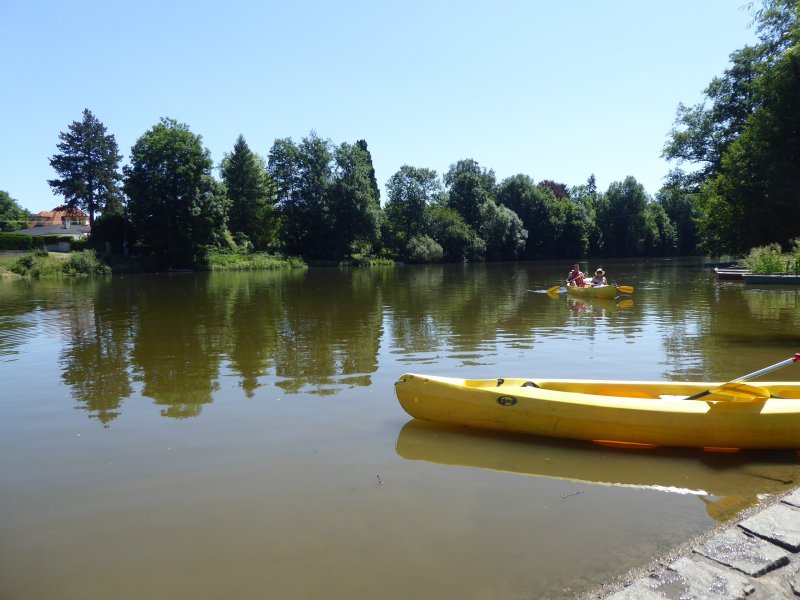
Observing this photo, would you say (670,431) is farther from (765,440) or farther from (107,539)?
(107,539)

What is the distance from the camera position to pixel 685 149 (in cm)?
4947

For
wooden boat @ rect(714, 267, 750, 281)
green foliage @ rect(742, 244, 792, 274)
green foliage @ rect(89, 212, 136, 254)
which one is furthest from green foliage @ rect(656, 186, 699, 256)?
green foliage @ rect(89, 212, 136, 254)

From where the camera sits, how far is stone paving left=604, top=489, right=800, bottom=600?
10.8 ft

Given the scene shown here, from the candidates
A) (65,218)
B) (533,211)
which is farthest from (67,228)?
(533,211)

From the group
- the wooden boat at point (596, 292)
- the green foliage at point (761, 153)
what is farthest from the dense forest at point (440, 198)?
the wooden boat at point (596, 292)

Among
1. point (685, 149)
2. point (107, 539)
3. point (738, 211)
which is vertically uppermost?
point (685, 149)

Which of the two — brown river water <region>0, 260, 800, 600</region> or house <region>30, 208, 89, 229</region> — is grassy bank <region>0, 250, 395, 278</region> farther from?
brown river water <region>0, 260, 800, 600</region>

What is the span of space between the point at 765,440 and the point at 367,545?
416 centimetres

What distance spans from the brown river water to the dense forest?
27396 millimetres

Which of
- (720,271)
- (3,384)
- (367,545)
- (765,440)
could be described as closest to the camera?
(367,545)

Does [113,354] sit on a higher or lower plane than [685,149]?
lower

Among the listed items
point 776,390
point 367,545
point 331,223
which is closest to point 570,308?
point 776,390

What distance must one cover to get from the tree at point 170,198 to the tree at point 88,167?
1373 cm

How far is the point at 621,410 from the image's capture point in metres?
6.09
